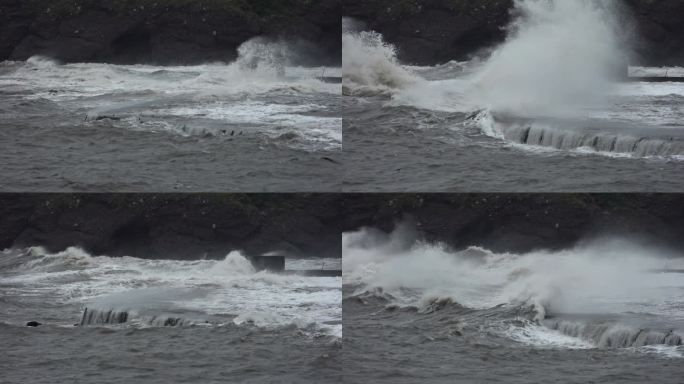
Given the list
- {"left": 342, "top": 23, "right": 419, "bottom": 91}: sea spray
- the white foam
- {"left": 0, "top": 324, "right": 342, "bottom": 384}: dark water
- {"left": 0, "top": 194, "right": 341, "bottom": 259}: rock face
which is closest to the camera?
A: {"left": 0, "top": 324, "right": 342, "bottom": 384}: dark water

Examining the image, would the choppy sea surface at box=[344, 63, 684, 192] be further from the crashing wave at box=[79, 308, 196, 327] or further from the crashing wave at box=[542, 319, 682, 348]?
the crashing wave at box=[79, 308, 196, 327]

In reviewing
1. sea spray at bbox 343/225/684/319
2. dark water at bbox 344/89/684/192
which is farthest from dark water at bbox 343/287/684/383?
dark water at bbox 344/89/684/192

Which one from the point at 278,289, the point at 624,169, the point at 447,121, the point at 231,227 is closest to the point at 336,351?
the point at 278,289

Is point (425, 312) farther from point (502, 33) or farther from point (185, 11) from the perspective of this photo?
point (185, 11)

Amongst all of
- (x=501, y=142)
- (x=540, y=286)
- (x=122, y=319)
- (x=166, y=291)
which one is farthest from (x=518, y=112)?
(x=122, y=319)

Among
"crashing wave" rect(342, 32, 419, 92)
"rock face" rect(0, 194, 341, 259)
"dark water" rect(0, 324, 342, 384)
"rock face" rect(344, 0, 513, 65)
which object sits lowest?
"dark water" rect(0, 324, 342, 384)

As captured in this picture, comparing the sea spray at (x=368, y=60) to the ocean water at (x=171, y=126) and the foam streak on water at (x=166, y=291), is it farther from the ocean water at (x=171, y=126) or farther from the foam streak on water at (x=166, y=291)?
the foam streak on water at (x=166, y=291)
